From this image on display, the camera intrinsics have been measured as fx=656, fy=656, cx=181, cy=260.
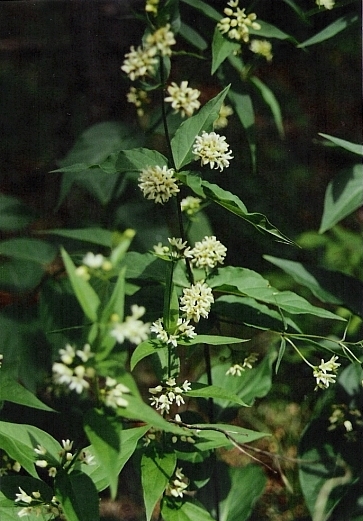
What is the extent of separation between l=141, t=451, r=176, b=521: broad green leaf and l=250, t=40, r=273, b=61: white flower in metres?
1.01

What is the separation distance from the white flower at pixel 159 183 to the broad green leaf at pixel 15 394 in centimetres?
45

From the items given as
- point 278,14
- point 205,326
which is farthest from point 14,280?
point 278,14

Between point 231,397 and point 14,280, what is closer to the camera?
point 231,397

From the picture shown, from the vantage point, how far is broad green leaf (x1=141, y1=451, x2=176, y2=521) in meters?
1.17

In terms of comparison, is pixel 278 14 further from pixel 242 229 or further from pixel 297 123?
pixel 297 123

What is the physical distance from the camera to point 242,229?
2053mm

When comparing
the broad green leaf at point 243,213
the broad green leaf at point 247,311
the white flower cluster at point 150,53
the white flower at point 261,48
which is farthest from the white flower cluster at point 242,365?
the white flower at point 261,48

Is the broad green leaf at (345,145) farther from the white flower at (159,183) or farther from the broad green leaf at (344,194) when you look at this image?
the white flower at (159,183)

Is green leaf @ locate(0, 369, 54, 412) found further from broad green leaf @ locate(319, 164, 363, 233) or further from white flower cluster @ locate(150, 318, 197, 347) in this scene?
broad green leaf @ locate(319, 164, 363, 233)

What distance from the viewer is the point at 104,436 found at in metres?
0.98

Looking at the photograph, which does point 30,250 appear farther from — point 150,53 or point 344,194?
point 344,194

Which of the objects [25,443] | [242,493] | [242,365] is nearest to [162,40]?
[242,365]

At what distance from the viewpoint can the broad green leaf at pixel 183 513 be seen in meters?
1.30

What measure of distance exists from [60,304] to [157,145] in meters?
1.11
